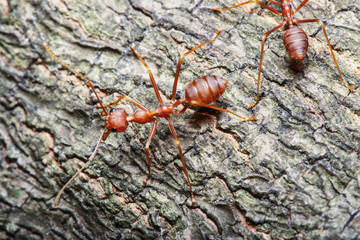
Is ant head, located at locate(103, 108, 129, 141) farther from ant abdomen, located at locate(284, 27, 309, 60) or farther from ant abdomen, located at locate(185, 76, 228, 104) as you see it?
ant abdomen, located at locate(284, 27, 309, 60)

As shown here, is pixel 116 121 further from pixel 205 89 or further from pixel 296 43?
pixel 296 43

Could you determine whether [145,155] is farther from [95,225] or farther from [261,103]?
[261,103]

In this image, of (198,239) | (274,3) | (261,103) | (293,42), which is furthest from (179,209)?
(274,3)

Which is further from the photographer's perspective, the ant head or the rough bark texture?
the ant head

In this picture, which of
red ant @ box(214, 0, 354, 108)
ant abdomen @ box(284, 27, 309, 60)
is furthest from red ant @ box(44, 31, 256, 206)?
ant abdomen @ box(284, 27, 309, 60)

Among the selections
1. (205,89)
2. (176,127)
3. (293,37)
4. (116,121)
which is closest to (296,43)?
(293,37)

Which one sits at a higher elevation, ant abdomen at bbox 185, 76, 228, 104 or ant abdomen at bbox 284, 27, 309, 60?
ant abdomen at bbox 284, 27, 309, 60
